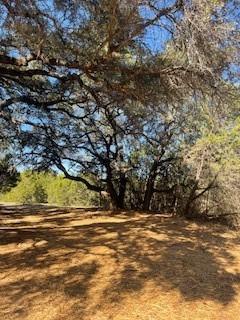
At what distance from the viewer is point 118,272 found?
228 inches

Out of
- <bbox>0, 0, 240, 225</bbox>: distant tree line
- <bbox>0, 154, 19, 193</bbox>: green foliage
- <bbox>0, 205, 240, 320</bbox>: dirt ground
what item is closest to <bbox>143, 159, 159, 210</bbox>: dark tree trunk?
<bbox>0, 0, 240, 225</bbox>: distant tree line

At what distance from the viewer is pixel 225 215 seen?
11.1 meters

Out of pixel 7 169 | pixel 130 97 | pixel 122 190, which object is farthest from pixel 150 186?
pixel 130 97

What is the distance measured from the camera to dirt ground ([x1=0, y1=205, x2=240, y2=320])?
4.69 m

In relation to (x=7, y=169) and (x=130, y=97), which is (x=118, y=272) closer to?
(x=130, y=97)

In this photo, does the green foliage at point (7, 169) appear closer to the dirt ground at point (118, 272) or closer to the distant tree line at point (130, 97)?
the distant tree line at point (130, 97)

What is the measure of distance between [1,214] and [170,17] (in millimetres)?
7148

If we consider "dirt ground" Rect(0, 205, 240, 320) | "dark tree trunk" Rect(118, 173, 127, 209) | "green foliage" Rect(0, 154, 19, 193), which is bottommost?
"dirt ground" Rect(0, 205, 240, 320)

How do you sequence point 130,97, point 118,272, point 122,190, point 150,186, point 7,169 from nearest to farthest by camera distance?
point 118,272 → point 130,97 → point 7,169 → point 150,186 → point 122,190

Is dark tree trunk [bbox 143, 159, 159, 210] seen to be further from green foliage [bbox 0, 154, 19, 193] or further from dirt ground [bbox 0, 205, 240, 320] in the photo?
green foliage [bbox 0, 154, 19, 193]

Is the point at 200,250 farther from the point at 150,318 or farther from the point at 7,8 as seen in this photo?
the point at 7,8

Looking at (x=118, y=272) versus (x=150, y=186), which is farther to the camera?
(x=150, y=186)

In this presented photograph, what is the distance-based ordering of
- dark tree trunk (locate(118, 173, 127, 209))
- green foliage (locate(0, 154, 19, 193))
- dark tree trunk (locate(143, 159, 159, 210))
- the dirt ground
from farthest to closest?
dark tree trunk (locate(118, 173, 127, 209)) < dark tree trunk (locate(143, 159, 159, 210)) < green foliage (locate(0, 154, 19, 193)) < the dirt ground

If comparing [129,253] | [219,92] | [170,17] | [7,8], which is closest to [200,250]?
[129,253]
